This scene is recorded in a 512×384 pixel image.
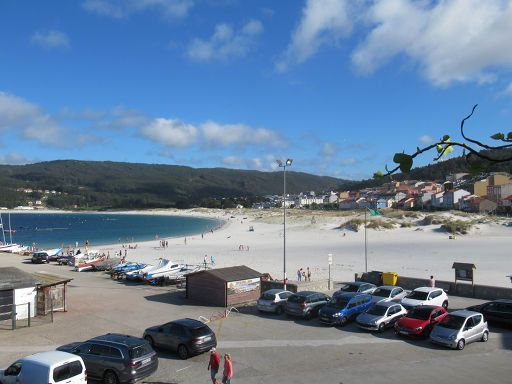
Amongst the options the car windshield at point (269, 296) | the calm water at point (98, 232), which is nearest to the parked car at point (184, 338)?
the car windshield at point (269, 296)

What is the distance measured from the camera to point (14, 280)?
71.0 ft

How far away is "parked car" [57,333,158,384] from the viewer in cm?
1331

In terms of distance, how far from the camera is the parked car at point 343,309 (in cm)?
2009

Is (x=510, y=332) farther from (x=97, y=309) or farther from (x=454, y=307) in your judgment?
(x=97, y=309)

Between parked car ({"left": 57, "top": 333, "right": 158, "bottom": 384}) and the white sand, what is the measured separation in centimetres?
2323

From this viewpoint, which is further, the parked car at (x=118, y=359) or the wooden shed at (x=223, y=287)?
the wooden shed at (x=223, y=287)

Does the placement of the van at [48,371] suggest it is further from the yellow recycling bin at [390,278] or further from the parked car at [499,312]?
the yellow recycling bin at [390,278]

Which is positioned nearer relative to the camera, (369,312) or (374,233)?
(369,312)

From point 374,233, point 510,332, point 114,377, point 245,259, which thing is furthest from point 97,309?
point 374,233

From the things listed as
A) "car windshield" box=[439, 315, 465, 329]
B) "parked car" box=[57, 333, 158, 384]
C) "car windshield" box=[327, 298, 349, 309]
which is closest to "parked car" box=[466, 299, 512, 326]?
"car windshield" box=[439, 315, 465, 329]

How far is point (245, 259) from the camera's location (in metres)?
49.5

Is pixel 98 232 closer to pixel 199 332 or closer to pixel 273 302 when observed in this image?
pixel 273 302

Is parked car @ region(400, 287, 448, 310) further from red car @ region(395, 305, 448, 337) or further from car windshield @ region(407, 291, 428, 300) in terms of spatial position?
red car @ region(395, 305, 448, 337)

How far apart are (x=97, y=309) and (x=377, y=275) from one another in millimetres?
17022
